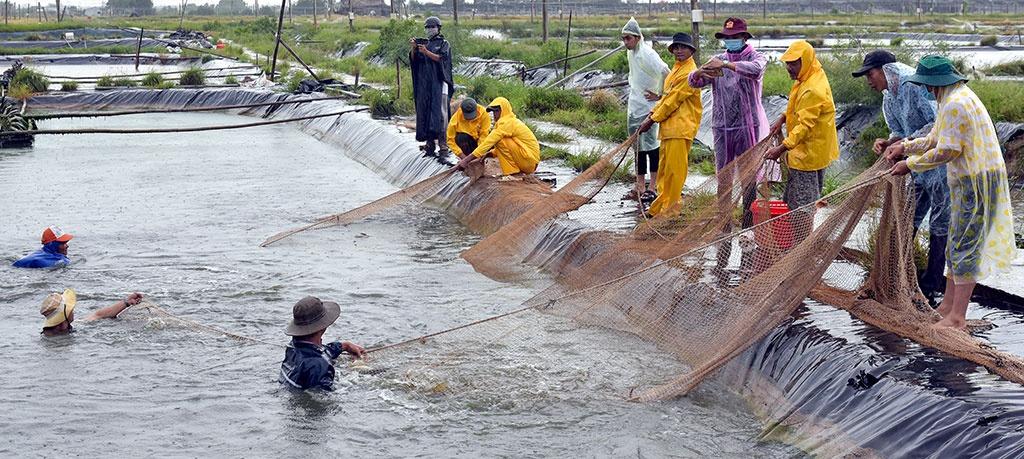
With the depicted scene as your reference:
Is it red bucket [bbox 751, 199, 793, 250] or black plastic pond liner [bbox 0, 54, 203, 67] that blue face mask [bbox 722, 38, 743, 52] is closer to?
red bucket [bbox 751, 199, 793, 250]

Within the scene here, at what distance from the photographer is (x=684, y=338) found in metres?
5.86

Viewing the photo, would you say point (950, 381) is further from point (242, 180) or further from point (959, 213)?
point (242, 180)

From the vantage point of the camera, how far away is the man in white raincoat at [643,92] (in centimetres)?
843

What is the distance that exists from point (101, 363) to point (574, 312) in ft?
9.03

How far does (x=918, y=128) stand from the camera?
5.70 m

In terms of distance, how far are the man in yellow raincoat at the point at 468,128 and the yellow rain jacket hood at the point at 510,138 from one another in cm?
67

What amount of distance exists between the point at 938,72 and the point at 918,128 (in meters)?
0.99

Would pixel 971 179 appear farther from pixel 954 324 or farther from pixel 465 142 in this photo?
pixel 465 142

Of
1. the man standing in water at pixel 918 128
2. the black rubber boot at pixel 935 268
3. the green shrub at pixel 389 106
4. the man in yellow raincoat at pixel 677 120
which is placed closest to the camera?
the man standing in water at pixel 918 128

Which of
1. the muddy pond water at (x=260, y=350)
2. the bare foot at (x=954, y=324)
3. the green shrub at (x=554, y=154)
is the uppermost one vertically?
the bare foot at (x=954, y=324)

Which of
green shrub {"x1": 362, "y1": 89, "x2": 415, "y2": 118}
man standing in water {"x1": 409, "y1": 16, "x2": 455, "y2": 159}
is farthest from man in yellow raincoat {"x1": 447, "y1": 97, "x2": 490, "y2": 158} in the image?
green shrub {"x1": 362, "y1": 89, "x2": 415, "y2": 118}

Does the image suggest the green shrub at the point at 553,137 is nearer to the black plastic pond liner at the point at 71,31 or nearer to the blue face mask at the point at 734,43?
the blue face mask at the point at 734,43

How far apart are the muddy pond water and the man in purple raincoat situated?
1.70m

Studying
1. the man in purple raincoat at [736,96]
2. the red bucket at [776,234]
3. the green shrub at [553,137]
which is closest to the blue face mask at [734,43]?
the man in purple raincoat at [736,96]
